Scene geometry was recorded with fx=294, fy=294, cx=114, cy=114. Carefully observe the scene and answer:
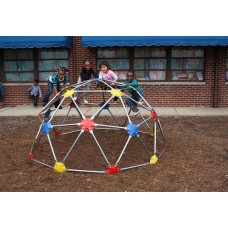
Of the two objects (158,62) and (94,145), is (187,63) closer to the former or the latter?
(158,62)

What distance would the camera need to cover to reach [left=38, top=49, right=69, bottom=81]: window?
1185 cm

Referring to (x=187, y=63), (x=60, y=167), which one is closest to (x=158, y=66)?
(x=187, y=63)

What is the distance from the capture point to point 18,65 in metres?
12.1

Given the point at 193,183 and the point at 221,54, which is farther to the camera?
the point at 221,54

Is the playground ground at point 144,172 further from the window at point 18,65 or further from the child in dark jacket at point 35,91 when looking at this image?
the window at point 18,65

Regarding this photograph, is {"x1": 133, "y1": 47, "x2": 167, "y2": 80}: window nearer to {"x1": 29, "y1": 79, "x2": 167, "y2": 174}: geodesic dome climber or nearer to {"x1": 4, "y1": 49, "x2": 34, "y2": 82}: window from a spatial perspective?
{"x1": 4, "y1": 49, "x2": 34, "y2": 82}: window

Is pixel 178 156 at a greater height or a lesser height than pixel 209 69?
lesser

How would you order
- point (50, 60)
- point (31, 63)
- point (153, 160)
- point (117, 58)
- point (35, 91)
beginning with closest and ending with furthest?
1. point (153, 160)
2. point (35, 91)
3. point (117, 58)
4. point (50, 60)
5. point (31, 63)

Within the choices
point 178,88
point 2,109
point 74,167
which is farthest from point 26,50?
point 74,167

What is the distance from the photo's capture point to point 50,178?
15.4 ft

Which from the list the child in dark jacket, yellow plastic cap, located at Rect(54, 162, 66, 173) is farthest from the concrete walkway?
yellow plastic cap, located at Rect(54, 162, 66, 173)

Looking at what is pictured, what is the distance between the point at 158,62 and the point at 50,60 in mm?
4369

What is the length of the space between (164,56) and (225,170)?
24.1ft

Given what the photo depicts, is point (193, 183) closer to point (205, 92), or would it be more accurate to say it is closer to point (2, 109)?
point (205, 92)
